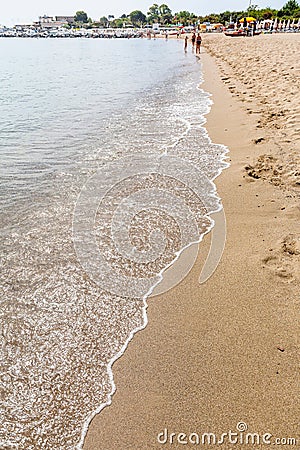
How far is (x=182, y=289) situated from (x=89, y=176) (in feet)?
11.1

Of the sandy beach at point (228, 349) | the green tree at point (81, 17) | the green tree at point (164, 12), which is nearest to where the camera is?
the sandy beach at point (228, 349)

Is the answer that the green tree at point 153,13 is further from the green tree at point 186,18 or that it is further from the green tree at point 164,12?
the green tree at point 186,18

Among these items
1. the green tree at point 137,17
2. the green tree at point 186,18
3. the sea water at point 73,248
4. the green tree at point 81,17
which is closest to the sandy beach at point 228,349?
the sea water at point 73,248

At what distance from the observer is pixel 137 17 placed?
171875 mm

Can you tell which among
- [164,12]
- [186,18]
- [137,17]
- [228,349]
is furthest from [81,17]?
[228,349]

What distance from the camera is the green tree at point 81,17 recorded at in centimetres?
18950

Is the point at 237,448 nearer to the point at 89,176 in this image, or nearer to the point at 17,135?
the point at 89,176

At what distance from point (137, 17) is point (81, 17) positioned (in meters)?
38.7

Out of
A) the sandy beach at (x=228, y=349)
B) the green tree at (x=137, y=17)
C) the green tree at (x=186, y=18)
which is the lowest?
the sandy beach at (x=228, y=349)

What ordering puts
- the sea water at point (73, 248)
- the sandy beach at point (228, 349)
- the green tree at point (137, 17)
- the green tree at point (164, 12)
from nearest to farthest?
the sandy beach at point (228, 349) < the sea water at point (73, 248) < the green tree at point (164, 12) < the green tree at point (137, 17)

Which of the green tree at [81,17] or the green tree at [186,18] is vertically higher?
the green tree at [81,17]

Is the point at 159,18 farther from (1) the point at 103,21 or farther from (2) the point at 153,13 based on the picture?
(1) the point at 103,21

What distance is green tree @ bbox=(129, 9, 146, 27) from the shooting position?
17112cm

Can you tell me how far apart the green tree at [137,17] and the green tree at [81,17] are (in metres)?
33.4
